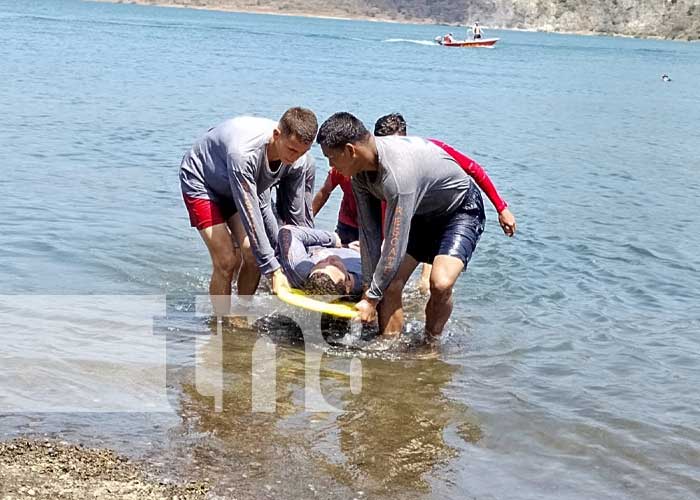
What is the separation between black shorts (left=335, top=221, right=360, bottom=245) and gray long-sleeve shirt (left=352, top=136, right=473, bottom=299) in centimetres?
176

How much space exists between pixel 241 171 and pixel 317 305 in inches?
42.1

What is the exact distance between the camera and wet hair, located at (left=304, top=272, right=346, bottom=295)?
288 inches

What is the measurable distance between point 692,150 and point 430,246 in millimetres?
18268

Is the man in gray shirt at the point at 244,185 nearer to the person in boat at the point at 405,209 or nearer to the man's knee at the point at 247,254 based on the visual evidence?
the man's knee at the point at 247,254

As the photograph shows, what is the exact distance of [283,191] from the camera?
815 centimetres

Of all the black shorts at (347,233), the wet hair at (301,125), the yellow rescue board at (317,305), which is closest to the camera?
the wet hair at (301,125)

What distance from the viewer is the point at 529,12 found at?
156625 millimetres

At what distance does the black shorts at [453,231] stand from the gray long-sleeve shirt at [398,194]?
0.09 metres

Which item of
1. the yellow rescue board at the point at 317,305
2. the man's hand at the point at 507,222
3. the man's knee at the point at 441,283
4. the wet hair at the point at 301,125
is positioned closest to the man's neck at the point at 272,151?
the wet hair at the point at 301,125

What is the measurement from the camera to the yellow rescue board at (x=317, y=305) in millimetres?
6738

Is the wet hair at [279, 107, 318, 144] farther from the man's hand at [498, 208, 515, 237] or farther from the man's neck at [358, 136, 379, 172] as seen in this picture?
the man's hand at [498, 208, 515, 237]

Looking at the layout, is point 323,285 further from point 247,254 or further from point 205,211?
point 205,211

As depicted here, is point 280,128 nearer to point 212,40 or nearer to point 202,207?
point 202,207

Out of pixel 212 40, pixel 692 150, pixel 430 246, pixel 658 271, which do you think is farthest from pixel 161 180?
pixel 212 40
